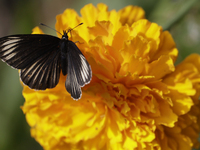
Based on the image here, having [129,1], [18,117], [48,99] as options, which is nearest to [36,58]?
[48,99]

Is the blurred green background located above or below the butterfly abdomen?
below

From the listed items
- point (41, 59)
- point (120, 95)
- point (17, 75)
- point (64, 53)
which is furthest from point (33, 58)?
point (17, 75)

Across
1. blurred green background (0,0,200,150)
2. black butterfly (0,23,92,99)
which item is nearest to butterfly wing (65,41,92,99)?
black butterfly (0,23,92,99)

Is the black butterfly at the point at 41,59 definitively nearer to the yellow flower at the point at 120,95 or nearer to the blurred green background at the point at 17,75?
the yellow flower at the point at 120,95


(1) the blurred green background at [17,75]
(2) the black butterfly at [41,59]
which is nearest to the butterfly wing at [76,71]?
(2) the black butterfly at [41,59]

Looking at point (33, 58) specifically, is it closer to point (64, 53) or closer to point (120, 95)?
point (64, 53)

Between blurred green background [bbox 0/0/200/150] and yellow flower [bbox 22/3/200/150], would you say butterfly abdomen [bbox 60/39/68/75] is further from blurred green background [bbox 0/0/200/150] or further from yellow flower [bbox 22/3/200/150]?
blurred green background [bbox 0/0/200/150]
